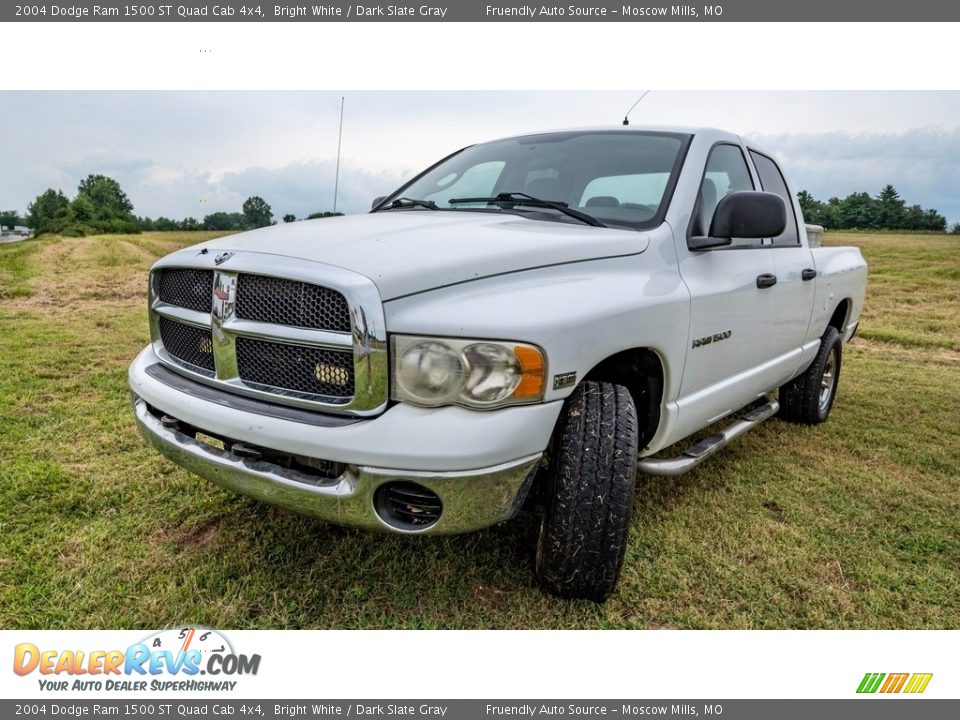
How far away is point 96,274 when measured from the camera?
35.8 feet

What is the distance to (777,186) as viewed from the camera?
3.97 m

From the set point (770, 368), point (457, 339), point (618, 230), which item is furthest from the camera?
point (770, 368)

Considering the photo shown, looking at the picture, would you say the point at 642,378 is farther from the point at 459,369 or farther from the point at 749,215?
the point at 459,369

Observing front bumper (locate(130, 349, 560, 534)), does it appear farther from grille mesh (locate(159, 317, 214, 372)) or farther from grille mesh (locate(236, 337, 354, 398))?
grille mesh (locate(159, 317, 214, 372))

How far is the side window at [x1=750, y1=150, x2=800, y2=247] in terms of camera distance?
3646 mm

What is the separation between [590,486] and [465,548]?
0.77 meters

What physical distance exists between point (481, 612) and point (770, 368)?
212 cm

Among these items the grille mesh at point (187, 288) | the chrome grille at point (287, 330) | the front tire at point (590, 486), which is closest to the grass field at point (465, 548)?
the front tire at point (590, 486)

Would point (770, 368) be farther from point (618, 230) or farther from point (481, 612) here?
point (481, 612)

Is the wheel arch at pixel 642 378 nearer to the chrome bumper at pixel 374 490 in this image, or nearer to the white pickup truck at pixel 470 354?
the white pickup truck at pixel 470 354

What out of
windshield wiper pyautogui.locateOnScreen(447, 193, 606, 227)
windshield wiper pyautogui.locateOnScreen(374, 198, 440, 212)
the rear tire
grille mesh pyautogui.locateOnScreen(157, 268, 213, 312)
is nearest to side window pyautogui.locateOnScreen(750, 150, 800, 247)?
the rear tire

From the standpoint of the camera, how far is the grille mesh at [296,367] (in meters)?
1.94

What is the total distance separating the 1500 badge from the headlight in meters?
1.03

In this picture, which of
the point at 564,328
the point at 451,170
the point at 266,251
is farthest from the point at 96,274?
the point at 564,328
